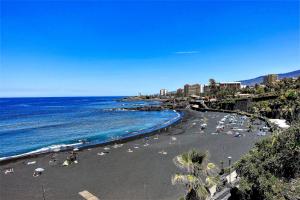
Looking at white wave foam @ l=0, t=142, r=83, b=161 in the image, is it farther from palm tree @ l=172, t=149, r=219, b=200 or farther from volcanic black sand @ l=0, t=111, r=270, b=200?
palm tree @ l=172, t=149, r=219, b=200

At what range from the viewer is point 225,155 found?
93.1 feet

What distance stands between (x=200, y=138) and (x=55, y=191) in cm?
2630

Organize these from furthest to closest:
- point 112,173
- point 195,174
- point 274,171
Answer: point 112,173, point 274,171, point 195,174

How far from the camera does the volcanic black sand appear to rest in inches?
739

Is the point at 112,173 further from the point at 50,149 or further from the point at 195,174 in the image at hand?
the point at 50,149

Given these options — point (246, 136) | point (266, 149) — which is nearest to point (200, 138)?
point (246, 136)

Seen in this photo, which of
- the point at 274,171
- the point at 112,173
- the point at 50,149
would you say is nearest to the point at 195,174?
the point at 274,171

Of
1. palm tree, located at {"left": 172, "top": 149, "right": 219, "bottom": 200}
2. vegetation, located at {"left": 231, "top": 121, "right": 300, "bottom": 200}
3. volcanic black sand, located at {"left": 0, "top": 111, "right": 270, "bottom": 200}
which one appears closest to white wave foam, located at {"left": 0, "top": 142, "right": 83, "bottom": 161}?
volcanic black sand, located at {"left": 0, "top": 111, "right": 270, "bottom": 200}

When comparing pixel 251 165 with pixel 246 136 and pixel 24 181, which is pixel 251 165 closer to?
pixel 24 181

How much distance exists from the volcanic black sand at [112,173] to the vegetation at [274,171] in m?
6.84

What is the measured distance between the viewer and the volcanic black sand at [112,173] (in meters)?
18.8

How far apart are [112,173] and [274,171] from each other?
15.3m

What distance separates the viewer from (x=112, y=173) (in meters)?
23.3

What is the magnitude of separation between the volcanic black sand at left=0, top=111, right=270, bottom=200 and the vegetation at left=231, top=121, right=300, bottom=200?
6.84 m
